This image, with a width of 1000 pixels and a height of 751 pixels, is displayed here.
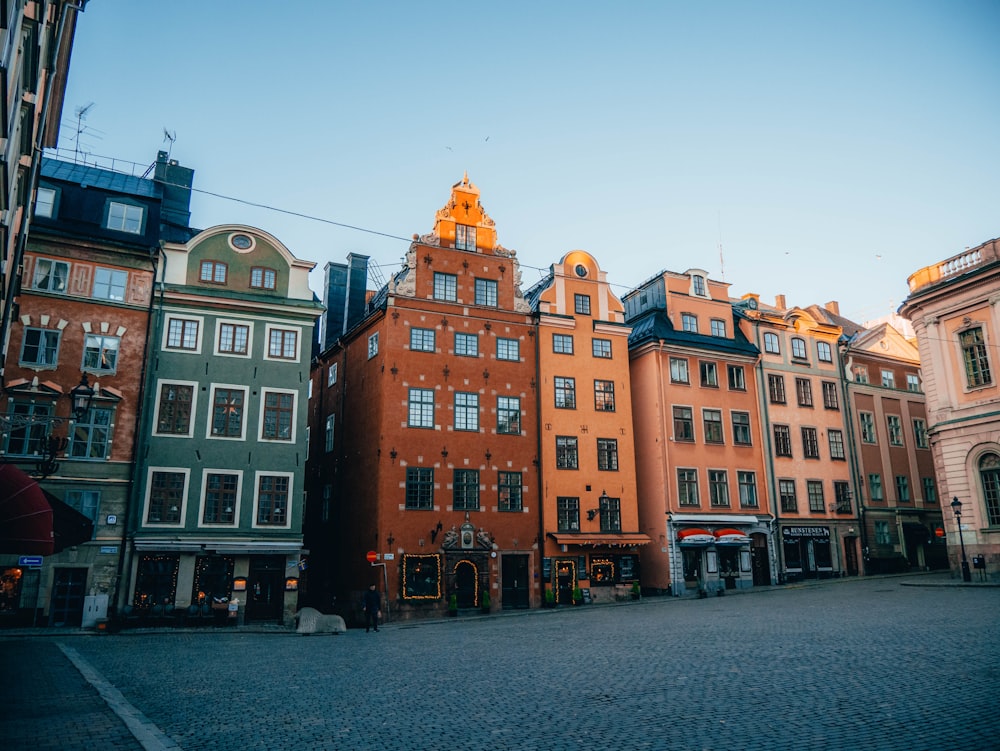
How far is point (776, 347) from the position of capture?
46.3m

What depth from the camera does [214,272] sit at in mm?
32531

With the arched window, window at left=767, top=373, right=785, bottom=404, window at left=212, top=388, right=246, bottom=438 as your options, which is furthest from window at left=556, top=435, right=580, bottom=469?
the arched window

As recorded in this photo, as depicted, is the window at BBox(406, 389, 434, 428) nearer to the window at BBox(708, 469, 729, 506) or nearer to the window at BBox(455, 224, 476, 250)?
the window at BBox(455, 224, 476, 250)

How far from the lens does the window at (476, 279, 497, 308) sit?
38188 mm

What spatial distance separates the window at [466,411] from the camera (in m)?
36.0

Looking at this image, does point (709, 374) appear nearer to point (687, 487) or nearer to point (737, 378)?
point (737, 378)

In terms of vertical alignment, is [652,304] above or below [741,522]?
above

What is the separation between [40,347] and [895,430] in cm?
4954

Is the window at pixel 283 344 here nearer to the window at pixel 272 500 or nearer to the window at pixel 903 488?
the window at pixel 272 500

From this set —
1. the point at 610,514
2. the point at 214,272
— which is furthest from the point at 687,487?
the point at 214,272

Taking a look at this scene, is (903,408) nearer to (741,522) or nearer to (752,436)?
(752,436)

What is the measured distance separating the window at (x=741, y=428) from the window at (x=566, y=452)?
35.7ft

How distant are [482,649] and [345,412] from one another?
905 inches

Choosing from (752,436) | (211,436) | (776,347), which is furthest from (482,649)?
(776,347)
